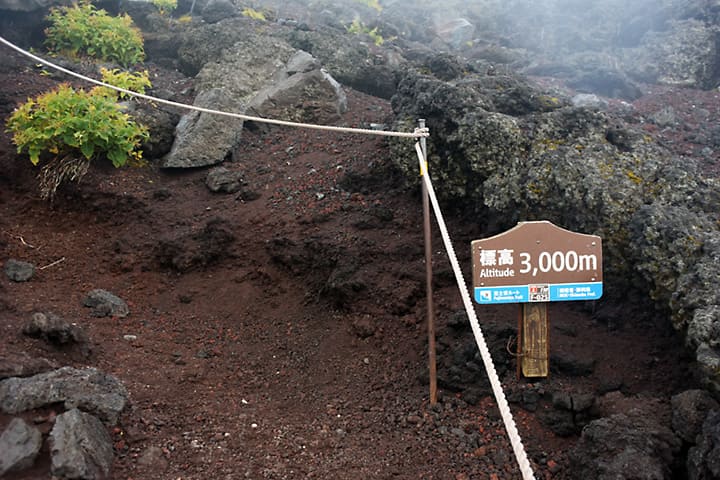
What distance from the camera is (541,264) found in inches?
152

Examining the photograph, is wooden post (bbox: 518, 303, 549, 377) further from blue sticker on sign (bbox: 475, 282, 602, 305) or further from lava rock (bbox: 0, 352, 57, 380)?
lava rock (bbox: 0, 352, 57, 380)

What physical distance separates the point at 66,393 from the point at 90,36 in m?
7.43

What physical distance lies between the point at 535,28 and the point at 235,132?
1031 cm

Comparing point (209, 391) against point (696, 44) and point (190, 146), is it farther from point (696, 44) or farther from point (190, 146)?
point (696, 44)

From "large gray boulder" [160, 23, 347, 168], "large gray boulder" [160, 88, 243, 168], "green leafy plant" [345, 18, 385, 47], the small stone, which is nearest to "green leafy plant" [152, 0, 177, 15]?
"large gray boulder" [160, 23, 347, 168]

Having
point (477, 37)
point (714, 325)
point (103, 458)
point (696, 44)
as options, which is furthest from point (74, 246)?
point (477, 37)

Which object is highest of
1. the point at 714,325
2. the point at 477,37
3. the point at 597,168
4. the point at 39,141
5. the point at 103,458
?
the point at 477,37

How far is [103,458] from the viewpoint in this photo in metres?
3.35

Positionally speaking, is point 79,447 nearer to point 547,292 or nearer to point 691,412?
point 547,292

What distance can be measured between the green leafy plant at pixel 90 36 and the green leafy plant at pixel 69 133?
A: 8.37 ft

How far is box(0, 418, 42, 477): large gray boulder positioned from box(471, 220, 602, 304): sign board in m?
2.79

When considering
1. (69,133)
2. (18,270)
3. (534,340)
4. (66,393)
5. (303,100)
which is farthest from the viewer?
(303,100)

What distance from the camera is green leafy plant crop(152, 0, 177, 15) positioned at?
11.0m

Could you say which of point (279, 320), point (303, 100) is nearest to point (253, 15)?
point (303, 100)
